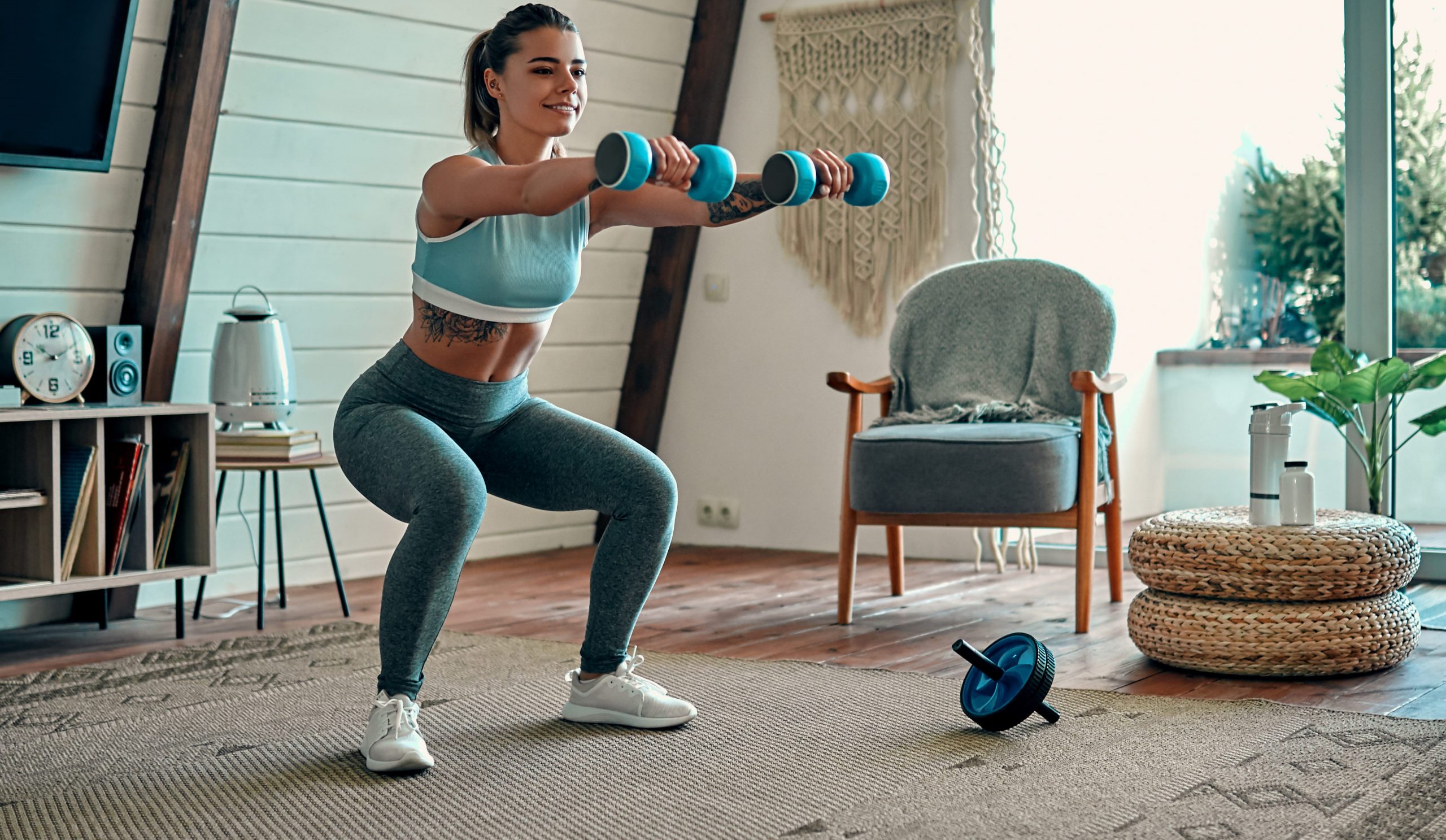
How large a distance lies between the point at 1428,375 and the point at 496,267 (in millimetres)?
2470

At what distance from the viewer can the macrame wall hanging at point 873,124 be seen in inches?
168

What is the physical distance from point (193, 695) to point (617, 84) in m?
2.39

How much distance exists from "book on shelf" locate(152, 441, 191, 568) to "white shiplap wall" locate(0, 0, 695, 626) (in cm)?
38

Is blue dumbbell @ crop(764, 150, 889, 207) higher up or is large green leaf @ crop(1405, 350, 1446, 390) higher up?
large green leaf @ crop(1405, 350, 1446, 390)

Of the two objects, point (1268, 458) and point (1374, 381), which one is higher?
point (1374, 381)

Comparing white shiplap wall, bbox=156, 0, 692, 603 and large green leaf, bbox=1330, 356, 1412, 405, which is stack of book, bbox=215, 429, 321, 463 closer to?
white shiplap wall, bbox=156, 0, 692, 603

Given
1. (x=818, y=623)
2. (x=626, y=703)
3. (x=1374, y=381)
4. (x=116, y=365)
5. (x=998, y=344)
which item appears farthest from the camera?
(x=998, y=344)

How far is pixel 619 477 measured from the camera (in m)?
2.20

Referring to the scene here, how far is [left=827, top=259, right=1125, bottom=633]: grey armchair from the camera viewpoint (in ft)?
10.2

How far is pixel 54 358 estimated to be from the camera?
10.2ft

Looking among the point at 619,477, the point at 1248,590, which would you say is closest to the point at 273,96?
the point at 619,477

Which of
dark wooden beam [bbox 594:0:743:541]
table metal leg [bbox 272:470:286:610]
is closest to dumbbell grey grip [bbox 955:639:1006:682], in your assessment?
table metal leg [bbox 272:470:286:610]

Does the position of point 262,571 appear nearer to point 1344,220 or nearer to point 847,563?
point 847,563

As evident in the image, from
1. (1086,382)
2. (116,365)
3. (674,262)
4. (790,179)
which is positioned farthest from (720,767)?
(674,262)
